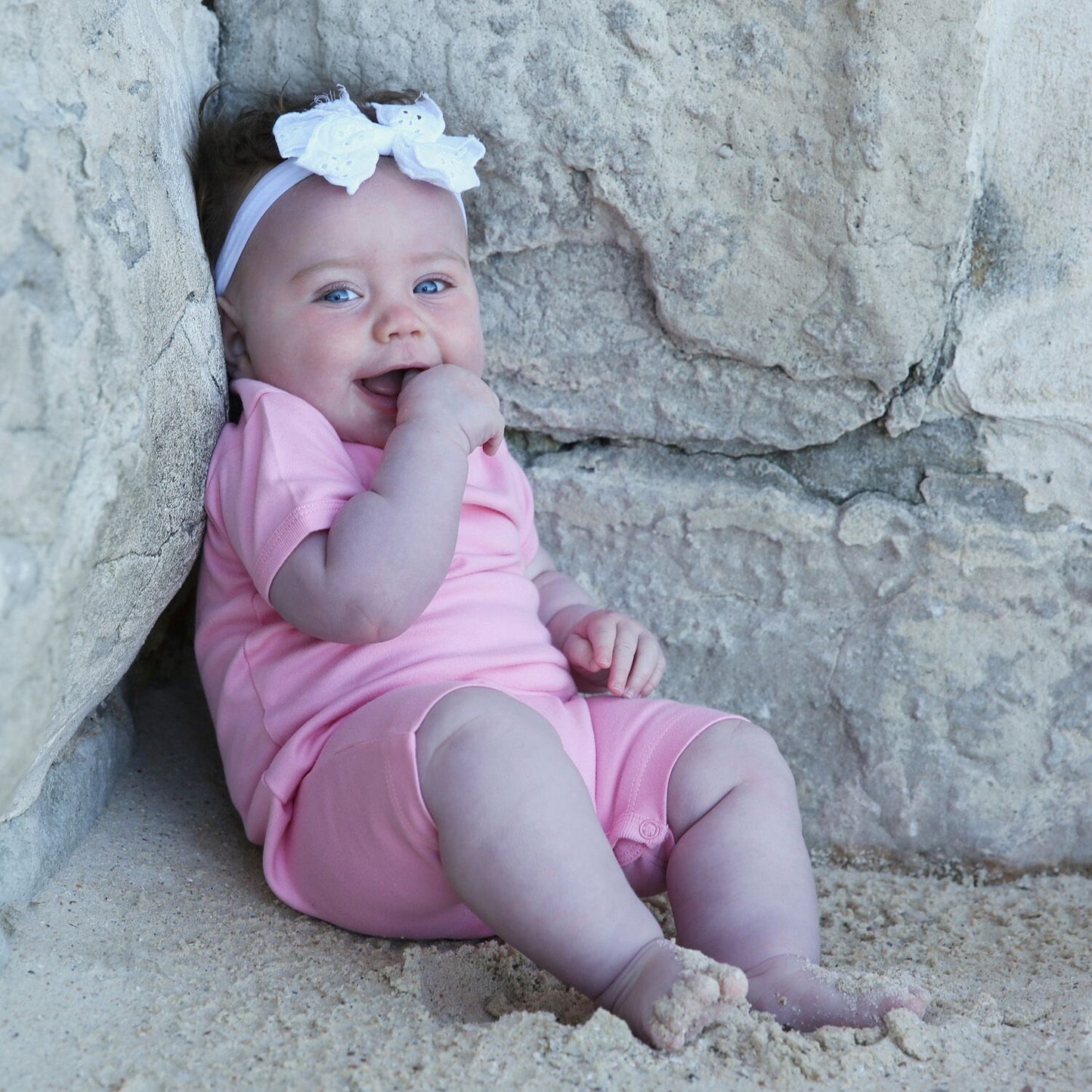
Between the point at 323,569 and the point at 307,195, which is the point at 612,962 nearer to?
the point at 323,569

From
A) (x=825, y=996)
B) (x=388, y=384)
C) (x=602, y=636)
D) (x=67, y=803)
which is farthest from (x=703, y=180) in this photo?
(x=67, y=803)

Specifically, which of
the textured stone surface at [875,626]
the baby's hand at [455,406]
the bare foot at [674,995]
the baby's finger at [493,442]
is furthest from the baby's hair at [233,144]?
the bare foot at [674,995]


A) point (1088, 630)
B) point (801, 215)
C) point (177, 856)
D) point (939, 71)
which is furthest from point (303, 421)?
point (1088, 630)

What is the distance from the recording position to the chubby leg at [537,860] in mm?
1186

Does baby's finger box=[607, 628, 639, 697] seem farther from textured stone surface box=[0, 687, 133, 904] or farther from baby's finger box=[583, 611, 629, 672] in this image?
textured stone surface box=[0, 687, 133, 904]

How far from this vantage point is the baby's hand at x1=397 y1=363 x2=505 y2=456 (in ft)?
4.81

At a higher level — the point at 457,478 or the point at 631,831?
the point at 457,478

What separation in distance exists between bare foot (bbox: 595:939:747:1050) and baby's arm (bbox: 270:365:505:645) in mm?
459

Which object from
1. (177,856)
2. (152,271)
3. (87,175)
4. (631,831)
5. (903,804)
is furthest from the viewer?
(903,804)

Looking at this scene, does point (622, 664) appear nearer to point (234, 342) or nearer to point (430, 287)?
point (430, 287)

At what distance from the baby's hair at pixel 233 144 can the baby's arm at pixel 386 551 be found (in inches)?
16.6

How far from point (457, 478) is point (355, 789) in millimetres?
Result: 373

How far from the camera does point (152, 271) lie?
1.25m

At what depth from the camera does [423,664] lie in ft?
4.72
